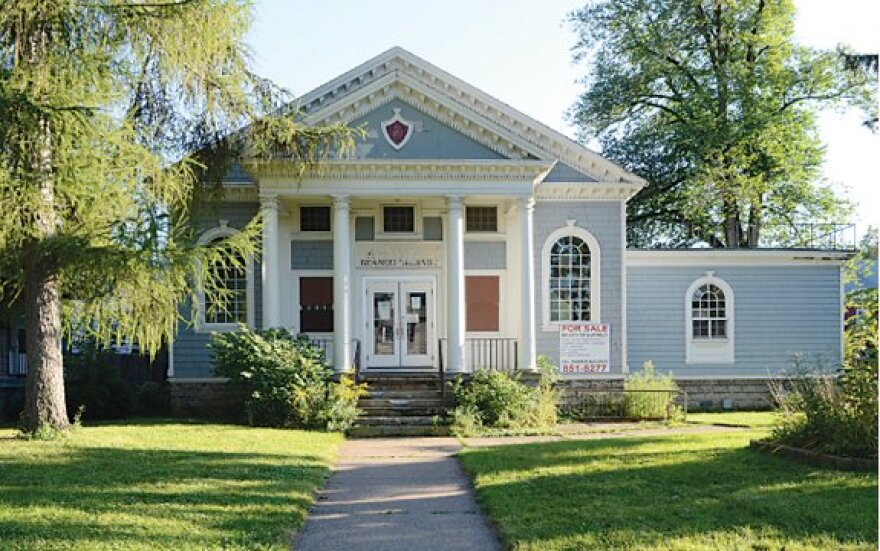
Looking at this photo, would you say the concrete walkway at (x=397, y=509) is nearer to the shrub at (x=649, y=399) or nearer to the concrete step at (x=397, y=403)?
the concrete step at (x=397, y=403)

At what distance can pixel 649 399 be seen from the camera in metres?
18.6

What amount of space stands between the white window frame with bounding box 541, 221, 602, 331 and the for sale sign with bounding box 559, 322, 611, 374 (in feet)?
0.85

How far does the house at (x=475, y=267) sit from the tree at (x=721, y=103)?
9145 millimetres

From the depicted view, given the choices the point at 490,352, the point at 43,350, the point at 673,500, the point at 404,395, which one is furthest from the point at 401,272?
the point at 673,500

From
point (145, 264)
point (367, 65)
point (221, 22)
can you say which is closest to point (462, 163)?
point (367, 65)

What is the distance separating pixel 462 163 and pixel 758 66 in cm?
1639

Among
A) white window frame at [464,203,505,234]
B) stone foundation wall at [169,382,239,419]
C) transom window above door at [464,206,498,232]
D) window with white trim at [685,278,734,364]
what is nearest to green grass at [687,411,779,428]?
window with white trim at [685,278,734,364]

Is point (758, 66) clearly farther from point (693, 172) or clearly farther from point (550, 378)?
point (550, 378)

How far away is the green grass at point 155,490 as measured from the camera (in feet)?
21.8

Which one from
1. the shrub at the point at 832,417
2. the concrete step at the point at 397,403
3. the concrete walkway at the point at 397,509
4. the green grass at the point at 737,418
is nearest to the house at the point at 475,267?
the concrete step at the point at 397,403

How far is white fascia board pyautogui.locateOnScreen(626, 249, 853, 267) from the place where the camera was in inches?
834

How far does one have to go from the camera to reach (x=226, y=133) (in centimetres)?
1526

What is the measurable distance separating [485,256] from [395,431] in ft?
18.7

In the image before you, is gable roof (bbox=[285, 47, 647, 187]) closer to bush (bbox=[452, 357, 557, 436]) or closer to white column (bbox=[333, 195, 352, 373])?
white column (bbox=[333, 195, 352, 373])
